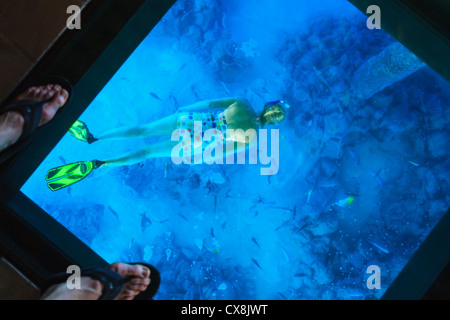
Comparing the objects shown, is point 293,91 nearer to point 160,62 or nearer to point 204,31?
point 204,31

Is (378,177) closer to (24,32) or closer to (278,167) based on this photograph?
(278,167)

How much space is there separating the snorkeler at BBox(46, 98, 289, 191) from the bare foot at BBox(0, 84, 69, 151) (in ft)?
2.60

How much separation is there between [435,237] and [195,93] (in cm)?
281

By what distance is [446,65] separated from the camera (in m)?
2.55

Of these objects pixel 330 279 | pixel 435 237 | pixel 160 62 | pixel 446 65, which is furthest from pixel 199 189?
pixel 446 65

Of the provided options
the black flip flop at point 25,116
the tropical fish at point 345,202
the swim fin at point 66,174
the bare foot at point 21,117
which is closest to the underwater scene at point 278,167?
the tropical fish at point 345,202

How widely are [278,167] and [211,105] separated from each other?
112cm

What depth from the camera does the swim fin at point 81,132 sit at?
315cm

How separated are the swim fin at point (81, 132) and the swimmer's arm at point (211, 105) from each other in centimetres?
101

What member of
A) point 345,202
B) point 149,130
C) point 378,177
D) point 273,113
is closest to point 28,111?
point 149,130

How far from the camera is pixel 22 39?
7.84ft

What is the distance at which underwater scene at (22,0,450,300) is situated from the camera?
3.41 meters

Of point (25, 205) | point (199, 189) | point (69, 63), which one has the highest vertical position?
point (69, 63)

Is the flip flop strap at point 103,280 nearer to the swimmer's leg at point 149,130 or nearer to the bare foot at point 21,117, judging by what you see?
the bare foot at point 21,117
